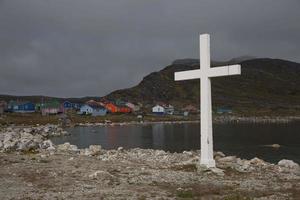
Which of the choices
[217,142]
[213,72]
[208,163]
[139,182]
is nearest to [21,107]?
[217,142]

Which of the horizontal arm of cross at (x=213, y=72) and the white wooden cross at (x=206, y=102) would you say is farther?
the white wooden cross at (x=206, y=102)

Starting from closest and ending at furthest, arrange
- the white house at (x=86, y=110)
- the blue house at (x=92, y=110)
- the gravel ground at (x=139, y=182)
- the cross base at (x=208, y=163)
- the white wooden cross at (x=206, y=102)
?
the gravel ground at (x=139, y=182), the cross base at (x=208, y=163), the white wooden cross at (x=206, y=102), the blue house at (x=92, y=110), the white house at (x=86, y=110)

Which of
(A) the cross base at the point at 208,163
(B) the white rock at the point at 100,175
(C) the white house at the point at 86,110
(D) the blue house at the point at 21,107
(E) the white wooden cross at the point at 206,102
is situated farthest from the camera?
(C) the white house at the point at 86,110

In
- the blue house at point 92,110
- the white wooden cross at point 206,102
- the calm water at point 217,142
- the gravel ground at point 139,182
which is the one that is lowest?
the calm water at point 217,142

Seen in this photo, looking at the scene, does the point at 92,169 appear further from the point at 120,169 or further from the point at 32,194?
the point at 32,194

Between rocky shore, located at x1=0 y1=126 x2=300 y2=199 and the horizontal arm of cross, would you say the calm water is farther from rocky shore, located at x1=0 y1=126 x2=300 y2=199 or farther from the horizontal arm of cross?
rocky shore, located at x1=0 y1=126 x2=300 y2=199

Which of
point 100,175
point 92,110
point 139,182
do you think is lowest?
point 139,182

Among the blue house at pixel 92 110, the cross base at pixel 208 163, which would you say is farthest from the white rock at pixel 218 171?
the blue house at pixel 92 110

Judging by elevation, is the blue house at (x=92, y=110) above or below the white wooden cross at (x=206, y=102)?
above

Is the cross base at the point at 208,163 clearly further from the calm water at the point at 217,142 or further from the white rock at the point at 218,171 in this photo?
the calm water at the point at 217,142

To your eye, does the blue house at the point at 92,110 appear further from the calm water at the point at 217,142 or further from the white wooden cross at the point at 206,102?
the white wooden cross at the point at 206,102

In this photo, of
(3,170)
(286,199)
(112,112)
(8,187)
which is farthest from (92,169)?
(112,112)

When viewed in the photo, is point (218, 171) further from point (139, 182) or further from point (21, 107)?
point (21, 107)

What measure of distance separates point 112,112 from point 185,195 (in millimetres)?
185590
